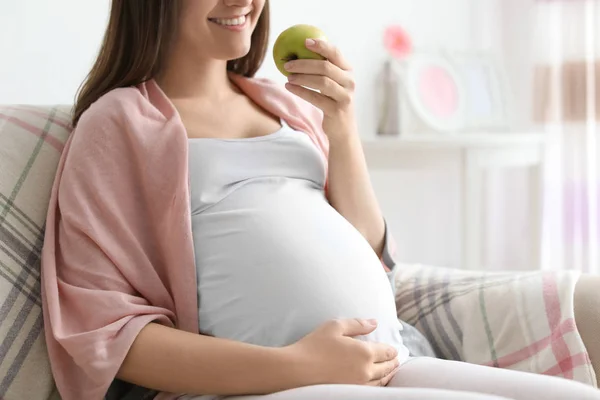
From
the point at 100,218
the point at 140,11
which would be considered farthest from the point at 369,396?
the point at 140,11

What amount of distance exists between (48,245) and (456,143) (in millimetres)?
1547

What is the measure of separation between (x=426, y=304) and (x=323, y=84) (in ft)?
1.32

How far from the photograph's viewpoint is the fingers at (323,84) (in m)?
1.30

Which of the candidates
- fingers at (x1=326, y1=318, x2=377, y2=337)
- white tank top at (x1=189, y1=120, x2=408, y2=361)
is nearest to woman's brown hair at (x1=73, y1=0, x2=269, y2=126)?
white tank top at (x1=189, y1=120, x2=408, y2=361)

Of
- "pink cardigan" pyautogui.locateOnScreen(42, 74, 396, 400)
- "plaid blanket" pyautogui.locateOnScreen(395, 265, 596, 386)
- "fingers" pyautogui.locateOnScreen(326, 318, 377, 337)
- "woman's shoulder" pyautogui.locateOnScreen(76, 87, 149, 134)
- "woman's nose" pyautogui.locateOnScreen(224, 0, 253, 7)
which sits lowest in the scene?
"plaid blanket" pyautogui.locateOnScreen(395, 265, 596, 386)

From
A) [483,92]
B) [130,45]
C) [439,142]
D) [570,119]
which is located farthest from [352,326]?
[570,119]

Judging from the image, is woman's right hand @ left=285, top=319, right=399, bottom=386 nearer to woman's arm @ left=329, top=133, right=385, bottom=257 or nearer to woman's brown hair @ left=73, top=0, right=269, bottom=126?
woman's arm @ left=329, top=133, right=385, bottom=257

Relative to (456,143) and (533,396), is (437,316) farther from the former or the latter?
(456,143)

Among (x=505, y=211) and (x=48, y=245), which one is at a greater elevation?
(x=48, y=245)

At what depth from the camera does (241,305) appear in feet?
3.75

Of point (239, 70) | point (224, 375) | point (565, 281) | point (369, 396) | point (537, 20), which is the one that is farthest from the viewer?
point (537, 20)

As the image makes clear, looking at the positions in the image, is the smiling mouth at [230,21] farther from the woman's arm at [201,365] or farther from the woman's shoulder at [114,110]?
the woman's arm at [201,365]

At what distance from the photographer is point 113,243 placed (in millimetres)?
1142

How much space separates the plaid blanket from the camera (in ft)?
4.23
